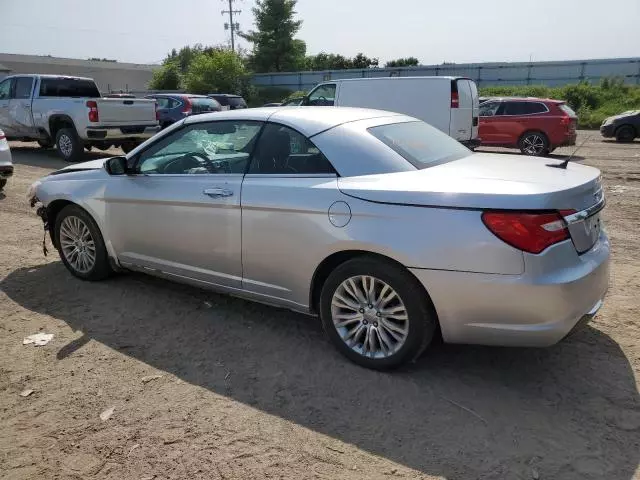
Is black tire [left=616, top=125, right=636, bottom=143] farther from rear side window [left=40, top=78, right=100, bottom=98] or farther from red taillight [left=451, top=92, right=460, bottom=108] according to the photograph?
rear side window [left=40, top=78, right=100, bottom=98]

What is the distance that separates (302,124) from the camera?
3.77 meters

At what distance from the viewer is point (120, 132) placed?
12586 millimetres

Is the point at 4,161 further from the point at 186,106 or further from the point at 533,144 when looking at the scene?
the point at 533,144

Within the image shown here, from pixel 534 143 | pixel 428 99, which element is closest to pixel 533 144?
pixel 534 143

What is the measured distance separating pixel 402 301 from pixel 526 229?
0.82m

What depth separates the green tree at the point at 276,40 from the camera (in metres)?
58.6

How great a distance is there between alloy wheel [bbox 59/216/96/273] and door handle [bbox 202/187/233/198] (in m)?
1.56

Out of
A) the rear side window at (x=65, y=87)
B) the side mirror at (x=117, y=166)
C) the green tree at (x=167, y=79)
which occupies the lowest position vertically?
the side mirror at (x=117, y=166)

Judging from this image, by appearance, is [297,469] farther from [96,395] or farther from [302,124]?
[302,124]

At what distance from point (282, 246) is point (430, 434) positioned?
1.51m

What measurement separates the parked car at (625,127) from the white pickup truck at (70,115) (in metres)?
15.7

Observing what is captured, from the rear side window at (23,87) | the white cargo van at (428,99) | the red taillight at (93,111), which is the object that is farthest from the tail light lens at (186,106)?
the white cargo van at (428,99)

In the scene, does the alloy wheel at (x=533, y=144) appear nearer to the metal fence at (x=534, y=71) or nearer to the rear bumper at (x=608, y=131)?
the rear bumper at (x=608, y=131)

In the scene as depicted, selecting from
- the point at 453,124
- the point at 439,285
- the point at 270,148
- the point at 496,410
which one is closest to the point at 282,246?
the point at 270,148
